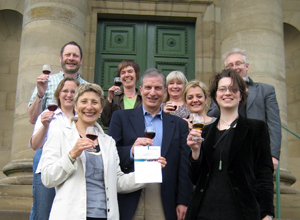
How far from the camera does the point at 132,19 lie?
10602mm

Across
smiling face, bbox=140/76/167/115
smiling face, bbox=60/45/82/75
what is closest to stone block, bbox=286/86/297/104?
smiling face, bbox=60/45/82/75

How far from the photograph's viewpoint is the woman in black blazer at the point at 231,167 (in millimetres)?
3596

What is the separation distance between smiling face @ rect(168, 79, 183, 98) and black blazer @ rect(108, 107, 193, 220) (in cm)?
107

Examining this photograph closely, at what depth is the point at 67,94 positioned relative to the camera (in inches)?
184

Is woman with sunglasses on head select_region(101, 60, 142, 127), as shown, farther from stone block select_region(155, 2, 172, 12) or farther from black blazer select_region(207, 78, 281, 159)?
stone block select_region(155, 2, 172, 12)

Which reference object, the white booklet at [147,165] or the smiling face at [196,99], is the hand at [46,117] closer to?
the white booklet at [147,165]

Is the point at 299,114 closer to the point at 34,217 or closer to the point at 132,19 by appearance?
the point at 132,19

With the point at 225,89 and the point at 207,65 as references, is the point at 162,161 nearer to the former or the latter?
the point at 225,89

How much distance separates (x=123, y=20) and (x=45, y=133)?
651 cm

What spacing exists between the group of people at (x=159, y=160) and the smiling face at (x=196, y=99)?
0.5 inches

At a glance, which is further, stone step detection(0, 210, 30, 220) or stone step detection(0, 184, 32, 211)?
stone step detection(0, 184, 32, 211)

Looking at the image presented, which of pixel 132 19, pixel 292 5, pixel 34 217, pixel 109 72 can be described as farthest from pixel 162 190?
pixel 292 5

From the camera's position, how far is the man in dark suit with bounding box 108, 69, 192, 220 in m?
4.11

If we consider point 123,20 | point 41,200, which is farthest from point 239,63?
point 123,20
